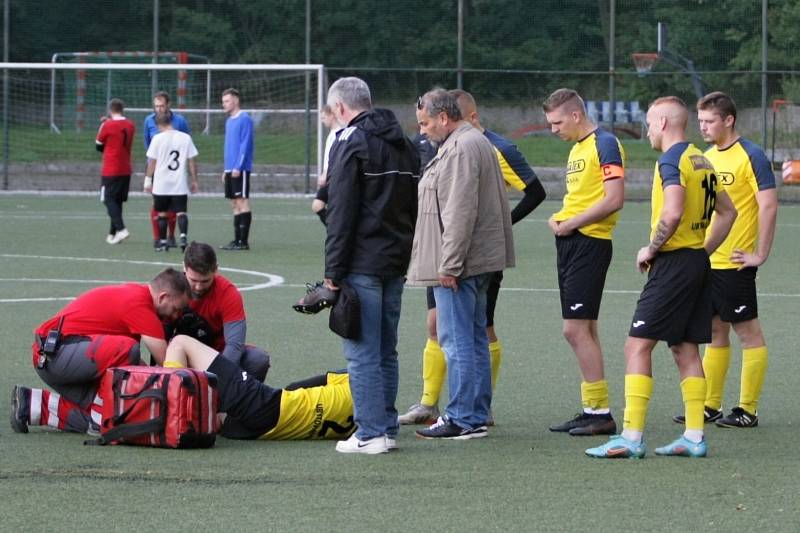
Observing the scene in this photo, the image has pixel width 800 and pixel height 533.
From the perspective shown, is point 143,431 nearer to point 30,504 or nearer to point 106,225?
point 30,504

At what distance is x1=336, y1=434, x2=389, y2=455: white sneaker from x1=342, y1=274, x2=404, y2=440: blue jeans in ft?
0.08

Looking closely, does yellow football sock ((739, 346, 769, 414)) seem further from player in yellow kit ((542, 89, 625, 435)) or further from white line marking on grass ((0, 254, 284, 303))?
white line marking on grass ((0, 254, 284, 303))

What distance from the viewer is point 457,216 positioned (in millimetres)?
7445

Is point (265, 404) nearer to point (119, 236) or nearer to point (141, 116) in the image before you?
point (119, 236)

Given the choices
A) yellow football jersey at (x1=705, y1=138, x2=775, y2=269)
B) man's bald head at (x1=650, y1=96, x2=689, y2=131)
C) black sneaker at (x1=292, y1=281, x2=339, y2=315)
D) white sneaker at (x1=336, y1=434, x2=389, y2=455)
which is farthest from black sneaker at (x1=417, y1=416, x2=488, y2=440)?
man's bald head at (x1=650, y1=96, x2=689, y2=131)

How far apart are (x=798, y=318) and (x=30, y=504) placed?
8.22 m

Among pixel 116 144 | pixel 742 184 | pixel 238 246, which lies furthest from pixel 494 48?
pixel 742 184

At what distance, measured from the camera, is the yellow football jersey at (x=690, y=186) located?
711 centimetres

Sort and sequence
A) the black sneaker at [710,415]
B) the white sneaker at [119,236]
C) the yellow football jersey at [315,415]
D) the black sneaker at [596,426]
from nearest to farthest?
the yellow football jersey at [315,415]
the black sneaker at [596,426]
the black sneaker at [710,415]
the white sneaker at [119,236]

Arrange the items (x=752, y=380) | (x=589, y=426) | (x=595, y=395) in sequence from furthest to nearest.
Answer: (x=752, y=380), (x=595, y=395), (x=589, y=426)

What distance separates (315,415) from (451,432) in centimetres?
72

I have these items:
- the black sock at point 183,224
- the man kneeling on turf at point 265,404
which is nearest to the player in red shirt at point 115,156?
the black sock at point 183,224

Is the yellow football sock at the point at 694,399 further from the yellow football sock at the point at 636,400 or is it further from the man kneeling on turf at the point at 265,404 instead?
the man kneeling on turf at the point at 265,404

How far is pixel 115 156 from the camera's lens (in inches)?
791
